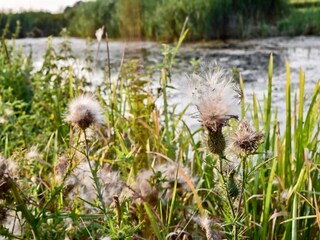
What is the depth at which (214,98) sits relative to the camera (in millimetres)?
799

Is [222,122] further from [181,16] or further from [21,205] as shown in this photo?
[181,16]

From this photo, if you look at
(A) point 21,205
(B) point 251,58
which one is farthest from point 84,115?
(B) point 251,58

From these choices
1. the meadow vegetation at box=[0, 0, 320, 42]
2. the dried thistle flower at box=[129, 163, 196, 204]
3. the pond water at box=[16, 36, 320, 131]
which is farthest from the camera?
the meadow vegetation at box=[0, 0, 320, 42]

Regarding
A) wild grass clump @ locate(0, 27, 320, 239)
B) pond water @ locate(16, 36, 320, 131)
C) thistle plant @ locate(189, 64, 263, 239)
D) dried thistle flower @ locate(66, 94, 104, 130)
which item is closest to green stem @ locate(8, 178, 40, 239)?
wild grass clump @ locate(0, 27, 320, 239)

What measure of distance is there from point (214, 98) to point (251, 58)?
22.8 ft

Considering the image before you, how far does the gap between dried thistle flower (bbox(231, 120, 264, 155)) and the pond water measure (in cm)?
304

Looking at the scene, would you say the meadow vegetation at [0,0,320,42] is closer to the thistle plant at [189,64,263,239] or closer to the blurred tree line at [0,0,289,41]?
the blurred tree line at [0,0,289,41]

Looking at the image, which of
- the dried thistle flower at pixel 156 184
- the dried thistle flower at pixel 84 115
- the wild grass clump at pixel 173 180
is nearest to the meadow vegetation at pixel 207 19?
the wild grass clump at pixel 173 180

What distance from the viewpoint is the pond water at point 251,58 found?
503 centimetres

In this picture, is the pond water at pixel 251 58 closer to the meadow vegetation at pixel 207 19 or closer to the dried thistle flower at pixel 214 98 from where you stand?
the meadow vegetation at pixel 207 19

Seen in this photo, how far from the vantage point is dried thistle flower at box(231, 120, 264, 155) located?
0.80 m

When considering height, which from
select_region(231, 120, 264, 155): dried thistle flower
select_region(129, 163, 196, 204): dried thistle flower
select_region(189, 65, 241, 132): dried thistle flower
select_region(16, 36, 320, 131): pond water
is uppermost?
Result: select_region(189, 65, 241, 132): dried thistle flower

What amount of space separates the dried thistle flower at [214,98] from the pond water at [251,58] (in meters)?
2.98

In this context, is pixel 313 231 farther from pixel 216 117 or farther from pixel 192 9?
pixel 192 9
